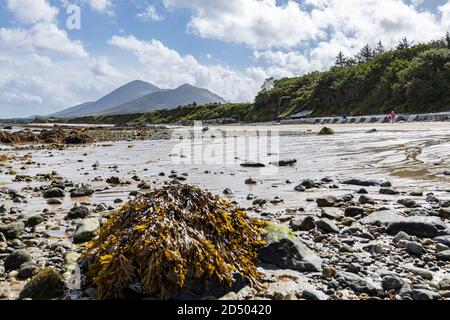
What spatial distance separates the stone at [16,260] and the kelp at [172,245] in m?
0.96

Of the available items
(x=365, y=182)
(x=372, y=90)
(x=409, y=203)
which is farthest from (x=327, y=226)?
(x=372, y=90)

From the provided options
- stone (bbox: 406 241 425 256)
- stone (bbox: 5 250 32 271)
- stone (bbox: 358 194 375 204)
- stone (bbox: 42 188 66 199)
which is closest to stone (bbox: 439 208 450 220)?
stone (bbox: 358 194 375 204)

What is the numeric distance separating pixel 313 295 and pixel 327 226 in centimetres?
228

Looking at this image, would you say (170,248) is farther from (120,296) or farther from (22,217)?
(22,217)

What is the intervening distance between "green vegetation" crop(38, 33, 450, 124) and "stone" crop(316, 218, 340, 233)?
50.8 m

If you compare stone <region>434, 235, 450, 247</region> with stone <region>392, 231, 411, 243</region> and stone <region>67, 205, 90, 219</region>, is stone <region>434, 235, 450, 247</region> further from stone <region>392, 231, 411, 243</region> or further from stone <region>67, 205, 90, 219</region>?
stone <region>67, 205, 90, 219</region>

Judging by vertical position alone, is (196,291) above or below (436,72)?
below

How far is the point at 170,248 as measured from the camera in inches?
140

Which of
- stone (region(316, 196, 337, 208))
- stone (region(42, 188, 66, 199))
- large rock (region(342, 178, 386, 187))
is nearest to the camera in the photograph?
stone (region(316, 196, 337, 208))

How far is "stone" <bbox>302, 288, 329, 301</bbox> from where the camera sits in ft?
11.2

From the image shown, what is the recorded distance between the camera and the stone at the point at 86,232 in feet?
18.2

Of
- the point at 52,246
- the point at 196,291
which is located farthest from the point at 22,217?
the point at 196,291
